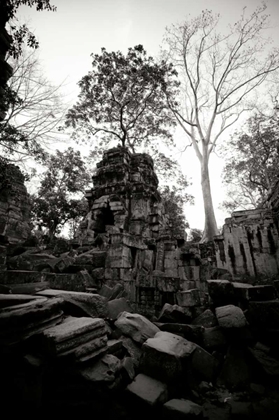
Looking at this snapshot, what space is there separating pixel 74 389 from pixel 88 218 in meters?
9.78

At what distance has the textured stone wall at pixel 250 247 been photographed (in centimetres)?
646

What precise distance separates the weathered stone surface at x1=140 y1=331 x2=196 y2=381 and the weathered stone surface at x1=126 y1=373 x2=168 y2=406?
0.26 feet

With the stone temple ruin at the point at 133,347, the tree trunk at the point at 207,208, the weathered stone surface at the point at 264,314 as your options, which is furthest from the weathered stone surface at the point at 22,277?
the tree trunk at the point at 207,208

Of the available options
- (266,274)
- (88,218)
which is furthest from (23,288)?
(88,218)

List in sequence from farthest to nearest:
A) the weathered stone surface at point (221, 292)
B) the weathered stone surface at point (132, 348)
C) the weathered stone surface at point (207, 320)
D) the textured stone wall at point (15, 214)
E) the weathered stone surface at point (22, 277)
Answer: the textured stone wall at point (15, 214) < the weathered stone surface at point (22, 277) < the weathered stone surface at point (221, 292) < the weathered stone surface at point (207, 320) < the weathered stone surface at point (132, 348)

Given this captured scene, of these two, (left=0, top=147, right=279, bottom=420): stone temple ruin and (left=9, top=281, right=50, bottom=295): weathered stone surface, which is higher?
Answer: (left=9, top=281, right=50, bottom=295): weathered stone surface

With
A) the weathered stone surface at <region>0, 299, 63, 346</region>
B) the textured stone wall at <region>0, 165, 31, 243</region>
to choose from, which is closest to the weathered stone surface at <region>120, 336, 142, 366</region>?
the weathered stone surface at <region>0, 299, 63, 346</region>

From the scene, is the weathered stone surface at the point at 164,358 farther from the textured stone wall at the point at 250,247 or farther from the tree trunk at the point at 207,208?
the tree trunk at the point at 207,208

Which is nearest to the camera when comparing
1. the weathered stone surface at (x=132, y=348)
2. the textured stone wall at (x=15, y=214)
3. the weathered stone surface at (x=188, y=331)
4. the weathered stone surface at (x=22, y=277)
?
the weathered stone surface at (x=132, y=348)

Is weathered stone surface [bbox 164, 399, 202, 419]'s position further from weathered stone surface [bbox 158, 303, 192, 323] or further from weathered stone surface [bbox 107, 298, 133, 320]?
weathered stone surface [bbox 107, 298, 133, 320]

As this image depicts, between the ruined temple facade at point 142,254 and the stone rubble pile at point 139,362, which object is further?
the ruined temple facade at point 142,254

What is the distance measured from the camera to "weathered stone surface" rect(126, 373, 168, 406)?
1820 millimetres

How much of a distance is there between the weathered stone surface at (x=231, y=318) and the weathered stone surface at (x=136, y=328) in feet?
3.07

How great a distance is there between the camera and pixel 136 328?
272cm
